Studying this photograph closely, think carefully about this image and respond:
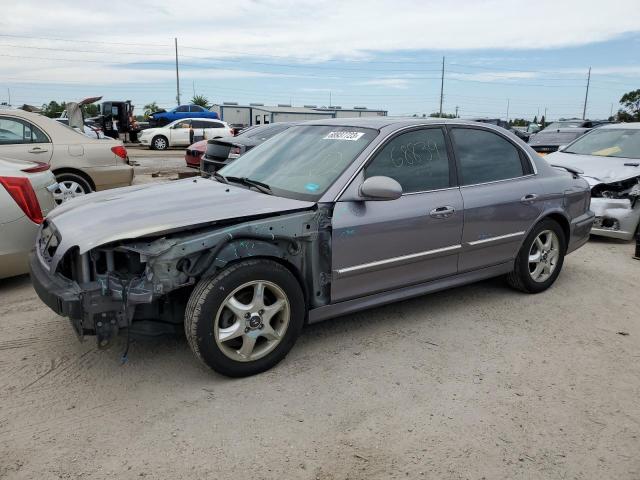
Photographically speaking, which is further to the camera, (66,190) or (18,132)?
(66,190)

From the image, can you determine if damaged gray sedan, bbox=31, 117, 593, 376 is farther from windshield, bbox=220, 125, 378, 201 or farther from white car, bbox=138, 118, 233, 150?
white car, bbox=138, 118, 233, 150

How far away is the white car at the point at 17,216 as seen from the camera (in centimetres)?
443

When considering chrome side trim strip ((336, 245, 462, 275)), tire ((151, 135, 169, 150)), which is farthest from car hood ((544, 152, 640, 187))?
tire ((151, 135, 169, 150))

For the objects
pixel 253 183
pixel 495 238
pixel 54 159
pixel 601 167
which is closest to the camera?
pixel 253 183

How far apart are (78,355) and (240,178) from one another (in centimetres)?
166

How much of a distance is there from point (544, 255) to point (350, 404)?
2761mm

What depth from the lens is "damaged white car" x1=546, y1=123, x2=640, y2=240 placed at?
683 cm

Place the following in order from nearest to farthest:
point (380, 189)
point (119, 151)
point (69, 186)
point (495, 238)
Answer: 1. point (380, 189)
2. point (495, 238)
3. point (69, 186)
4. point (119, 151)

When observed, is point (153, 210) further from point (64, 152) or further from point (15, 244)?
point (64, 152)

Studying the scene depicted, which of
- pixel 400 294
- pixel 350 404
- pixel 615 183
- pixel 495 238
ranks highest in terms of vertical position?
pixel 615 183

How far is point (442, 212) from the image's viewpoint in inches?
154

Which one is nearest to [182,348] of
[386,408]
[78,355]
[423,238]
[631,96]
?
[78,355]

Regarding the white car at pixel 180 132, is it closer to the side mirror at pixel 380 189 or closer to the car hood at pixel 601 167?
the car hood at pixel 601 167

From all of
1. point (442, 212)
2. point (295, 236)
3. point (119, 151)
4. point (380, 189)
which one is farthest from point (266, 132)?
point (295, 236)
